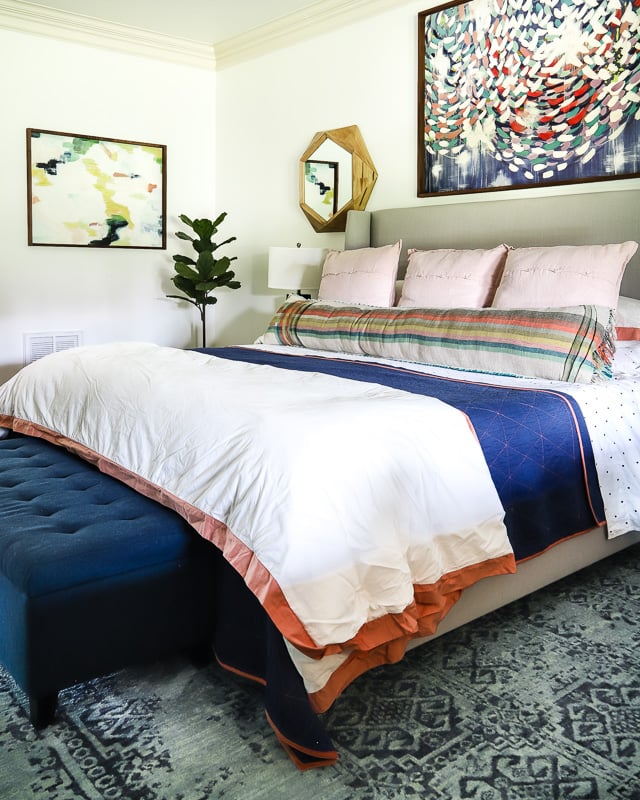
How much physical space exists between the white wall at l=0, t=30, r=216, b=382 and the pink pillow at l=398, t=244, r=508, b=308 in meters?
2.50

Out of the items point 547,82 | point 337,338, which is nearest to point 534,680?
point 337,338

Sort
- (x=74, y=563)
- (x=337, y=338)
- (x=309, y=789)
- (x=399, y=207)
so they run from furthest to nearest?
(x=399, y=207) < (x=337, y=338) < (x=74, y=563) < (x=309, y=789)

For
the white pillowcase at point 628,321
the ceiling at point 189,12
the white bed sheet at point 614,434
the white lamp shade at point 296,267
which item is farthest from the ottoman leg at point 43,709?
the ceiling at point 189,12

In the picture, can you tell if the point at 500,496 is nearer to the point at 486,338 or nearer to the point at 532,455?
the point at 532,455

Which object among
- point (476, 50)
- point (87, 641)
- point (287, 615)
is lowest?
point (87, 641)

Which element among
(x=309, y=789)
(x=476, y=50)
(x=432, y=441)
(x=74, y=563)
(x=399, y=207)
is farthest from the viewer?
(x=399, y=207)

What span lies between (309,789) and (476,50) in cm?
353

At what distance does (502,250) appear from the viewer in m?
3.44

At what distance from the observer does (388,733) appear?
1787 millimetres

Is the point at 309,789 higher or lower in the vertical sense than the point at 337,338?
lower

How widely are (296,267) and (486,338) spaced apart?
1929 millimetres

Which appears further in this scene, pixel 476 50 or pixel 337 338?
pixel 476 50

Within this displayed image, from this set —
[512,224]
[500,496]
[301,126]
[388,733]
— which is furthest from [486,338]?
[301,126]

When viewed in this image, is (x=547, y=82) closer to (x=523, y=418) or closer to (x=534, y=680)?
(x=523, y=418)
